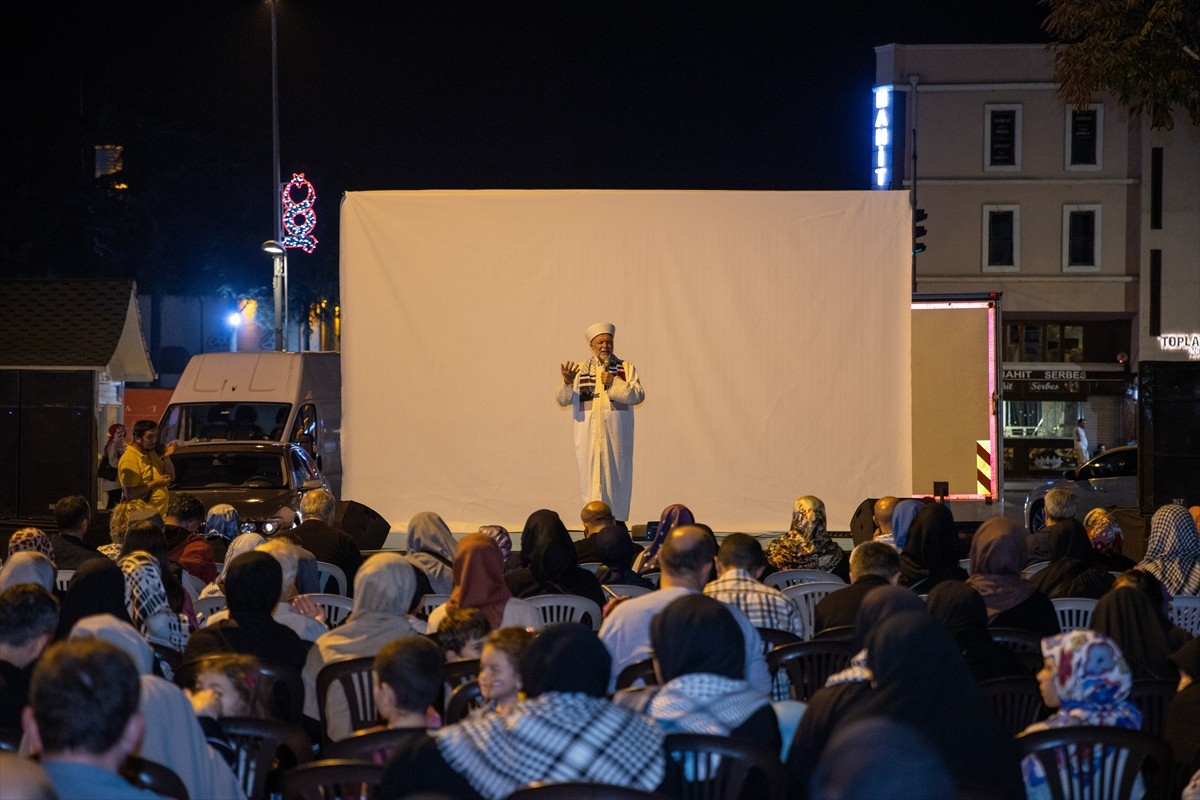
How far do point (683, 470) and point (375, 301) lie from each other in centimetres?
346

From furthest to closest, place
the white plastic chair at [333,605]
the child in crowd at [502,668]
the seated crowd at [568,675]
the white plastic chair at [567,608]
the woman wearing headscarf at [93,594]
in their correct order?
the white plastic chair at [333,605]
the white plastic chair at [567,608]
the woman wearing headscarf at [93,594]
the child in crowd at [502,668]
the seated crowd at [568,675]

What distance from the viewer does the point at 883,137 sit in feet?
109

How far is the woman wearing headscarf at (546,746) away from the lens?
329cm

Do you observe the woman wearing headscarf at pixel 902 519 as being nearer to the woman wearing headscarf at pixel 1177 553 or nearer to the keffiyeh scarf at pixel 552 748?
the woman wearing headscarf at pixel 1177 553

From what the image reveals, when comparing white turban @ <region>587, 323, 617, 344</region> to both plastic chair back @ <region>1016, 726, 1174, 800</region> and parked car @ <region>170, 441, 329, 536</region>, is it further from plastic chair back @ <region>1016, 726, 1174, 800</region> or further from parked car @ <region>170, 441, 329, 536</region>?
plastic chair back @ <region>1016, 726, 1174, 800</region>

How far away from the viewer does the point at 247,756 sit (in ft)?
12.7

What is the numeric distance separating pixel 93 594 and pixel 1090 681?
3371 millimetres

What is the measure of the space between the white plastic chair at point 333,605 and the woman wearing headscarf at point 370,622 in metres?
1.17

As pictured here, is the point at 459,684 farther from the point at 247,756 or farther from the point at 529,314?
the point at 529,314

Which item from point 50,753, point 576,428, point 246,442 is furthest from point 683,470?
point 50,753

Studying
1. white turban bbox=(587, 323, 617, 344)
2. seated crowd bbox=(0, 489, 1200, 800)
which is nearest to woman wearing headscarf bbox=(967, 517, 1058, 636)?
seated crowd bbox=(0, 489, 1200, 800)

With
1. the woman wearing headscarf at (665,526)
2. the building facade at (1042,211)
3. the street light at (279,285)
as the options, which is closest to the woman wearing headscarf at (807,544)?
the woman wearing headscarf at (665,526)

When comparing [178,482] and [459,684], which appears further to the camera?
[178,482]

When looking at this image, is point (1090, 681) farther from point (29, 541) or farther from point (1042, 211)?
point (1042, 211)
